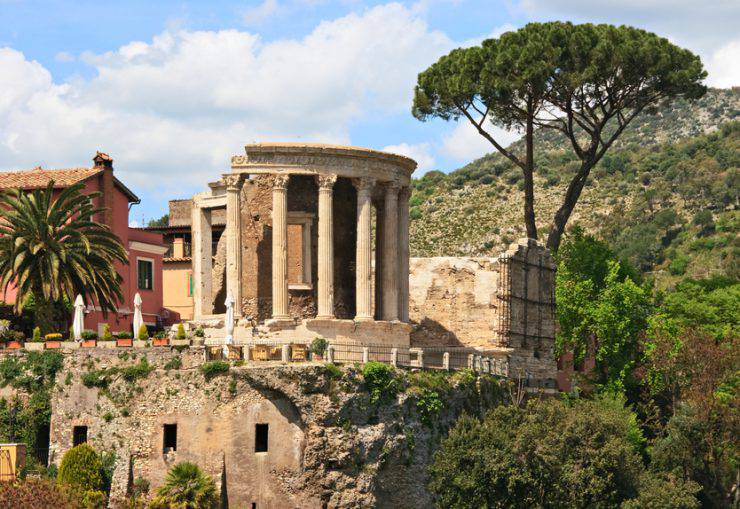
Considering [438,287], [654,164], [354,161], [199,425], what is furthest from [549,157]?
[199,425]

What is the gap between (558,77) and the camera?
235ft

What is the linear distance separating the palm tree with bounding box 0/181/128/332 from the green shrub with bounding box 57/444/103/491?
6849mm

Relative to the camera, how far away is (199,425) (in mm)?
51188

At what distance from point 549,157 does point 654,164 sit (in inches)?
372

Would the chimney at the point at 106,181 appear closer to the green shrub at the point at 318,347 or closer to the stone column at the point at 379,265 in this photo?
the stone column at the point at 379,265

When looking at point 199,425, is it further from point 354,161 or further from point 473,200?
point 473,200

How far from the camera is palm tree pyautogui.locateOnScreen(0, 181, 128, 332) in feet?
182

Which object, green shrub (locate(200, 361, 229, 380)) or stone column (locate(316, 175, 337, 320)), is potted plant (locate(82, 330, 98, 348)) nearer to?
green shrub (locate(200, 361, 229, 380))

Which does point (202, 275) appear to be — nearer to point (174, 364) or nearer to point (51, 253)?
point (51, 253)

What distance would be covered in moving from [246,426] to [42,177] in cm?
2030

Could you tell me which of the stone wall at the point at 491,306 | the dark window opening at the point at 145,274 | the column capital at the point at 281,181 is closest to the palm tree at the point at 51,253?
the column capital at the point at 281,181

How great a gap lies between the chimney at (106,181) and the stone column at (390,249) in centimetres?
1354

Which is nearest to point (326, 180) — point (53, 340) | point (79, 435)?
point (53, 340)

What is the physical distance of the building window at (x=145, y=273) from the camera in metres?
70.3
